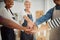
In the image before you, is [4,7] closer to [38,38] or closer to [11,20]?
[11,20]

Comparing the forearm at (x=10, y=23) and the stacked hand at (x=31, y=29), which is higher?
the forearm at (x=10, y=23)

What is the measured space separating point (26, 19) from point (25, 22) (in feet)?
0.07

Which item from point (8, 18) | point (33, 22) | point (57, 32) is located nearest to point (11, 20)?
point (8, 18)

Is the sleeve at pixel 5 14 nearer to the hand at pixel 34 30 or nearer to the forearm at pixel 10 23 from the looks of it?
the forearm at pixel 10 23

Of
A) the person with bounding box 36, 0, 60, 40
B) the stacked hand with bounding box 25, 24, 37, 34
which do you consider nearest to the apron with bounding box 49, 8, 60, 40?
the person with bounding box 36, 0, 60, 40

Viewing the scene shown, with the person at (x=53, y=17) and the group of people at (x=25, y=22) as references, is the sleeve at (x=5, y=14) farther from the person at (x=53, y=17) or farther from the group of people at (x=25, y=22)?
the person at (x=53, y=17)

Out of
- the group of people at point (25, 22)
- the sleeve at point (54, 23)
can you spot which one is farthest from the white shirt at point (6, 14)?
the sleeve at point (54, 23)

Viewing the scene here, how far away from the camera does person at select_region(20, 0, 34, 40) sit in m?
0.84

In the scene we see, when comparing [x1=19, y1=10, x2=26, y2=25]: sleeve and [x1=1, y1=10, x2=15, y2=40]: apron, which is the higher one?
[x1=19, y1=10, x2=26, y2=25]: sleeve

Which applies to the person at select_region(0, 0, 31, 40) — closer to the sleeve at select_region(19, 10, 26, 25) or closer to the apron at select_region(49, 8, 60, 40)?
the sleeve at select_region(19, 10, 26, 25)

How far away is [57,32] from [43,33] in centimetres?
9

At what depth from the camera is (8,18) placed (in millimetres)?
839

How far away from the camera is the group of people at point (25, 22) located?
2.73 ft

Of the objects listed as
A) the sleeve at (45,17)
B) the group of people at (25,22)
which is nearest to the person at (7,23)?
the group of people at (25,22)
